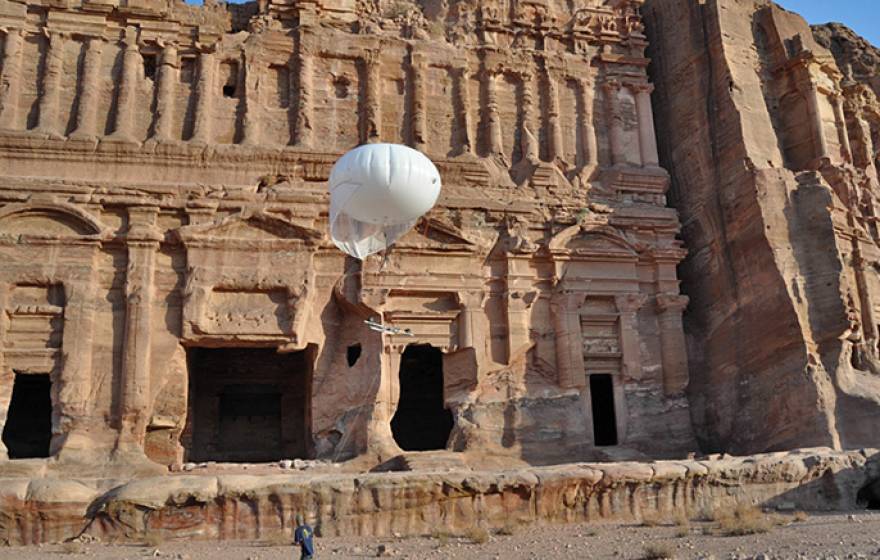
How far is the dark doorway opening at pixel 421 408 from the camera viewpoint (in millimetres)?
20734

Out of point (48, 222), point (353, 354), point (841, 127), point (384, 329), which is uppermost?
point (841, 127)

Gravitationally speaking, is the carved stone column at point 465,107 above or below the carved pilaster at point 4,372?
above

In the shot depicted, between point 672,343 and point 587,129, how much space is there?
4929 mm

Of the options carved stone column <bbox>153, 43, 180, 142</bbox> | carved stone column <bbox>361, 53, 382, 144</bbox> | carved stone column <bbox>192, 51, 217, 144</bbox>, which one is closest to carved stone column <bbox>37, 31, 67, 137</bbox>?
carved stone column <bbox>153, 43, 180, 142</bbox>

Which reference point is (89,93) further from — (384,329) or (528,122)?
(528,122)

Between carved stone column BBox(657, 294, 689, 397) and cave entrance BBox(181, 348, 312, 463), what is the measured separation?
733 cm

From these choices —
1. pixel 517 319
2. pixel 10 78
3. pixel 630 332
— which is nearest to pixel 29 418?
pixel 10 78

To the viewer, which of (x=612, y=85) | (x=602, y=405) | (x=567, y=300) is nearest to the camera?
(x=567, y=300)

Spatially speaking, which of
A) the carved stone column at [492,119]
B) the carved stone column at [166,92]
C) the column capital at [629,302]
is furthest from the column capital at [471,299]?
the carved stone column at [166,92]

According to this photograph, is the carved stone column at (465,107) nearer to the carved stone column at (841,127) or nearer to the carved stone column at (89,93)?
the carved stone column at (89,93)

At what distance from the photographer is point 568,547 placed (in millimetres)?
10891

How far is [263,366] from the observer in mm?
20375

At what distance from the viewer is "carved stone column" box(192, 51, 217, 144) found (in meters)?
17.8

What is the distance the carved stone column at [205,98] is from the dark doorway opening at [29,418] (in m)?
5.59
